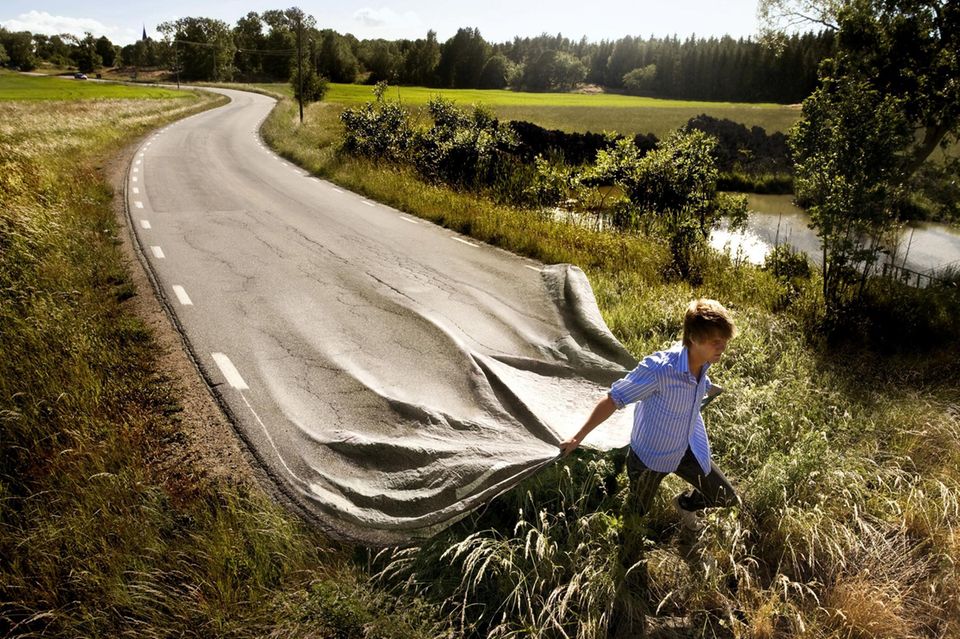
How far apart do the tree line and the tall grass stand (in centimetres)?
9098

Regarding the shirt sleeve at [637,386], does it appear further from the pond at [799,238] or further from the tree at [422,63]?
the tree at [422,63]

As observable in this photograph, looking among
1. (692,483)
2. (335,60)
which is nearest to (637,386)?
(692,483)

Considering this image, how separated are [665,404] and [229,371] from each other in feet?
15.3

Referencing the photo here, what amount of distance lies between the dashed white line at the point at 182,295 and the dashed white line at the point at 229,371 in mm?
1877

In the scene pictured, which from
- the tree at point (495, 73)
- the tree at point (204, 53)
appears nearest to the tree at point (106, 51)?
the tree at point (204, 53)

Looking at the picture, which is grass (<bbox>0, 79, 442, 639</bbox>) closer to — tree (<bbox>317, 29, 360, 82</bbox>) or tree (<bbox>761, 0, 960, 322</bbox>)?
tree (<bbox>761, 0, 960, 322</bbox>)

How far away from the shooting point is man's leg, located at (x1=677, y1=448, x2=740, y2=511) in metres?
3.79

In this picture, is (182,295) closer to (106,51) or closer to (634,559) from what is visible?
(634,559)

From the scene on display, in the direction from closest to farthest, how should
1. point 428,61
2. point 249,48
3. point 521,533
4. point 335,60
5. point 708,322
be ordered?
point 708,322, point 521,533, point 335,60, point 428,61, point 249,48

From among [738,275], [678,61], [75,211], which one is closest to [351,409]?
[738,275]

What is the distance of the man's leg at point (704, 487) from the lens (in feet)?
12.5

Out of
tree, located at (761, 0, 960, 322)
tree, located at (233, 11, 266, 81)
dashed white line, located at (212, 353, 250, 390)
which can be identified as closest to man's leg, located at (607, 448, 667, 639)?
dashed white line, located at (212, 353, 250, 390)

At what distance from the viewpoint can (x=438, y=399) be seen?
216 inches

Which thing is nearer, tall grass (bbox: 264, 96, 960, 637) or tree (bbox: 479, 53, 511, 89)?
tall grass (bbox: 264, 96, 960, 637)
